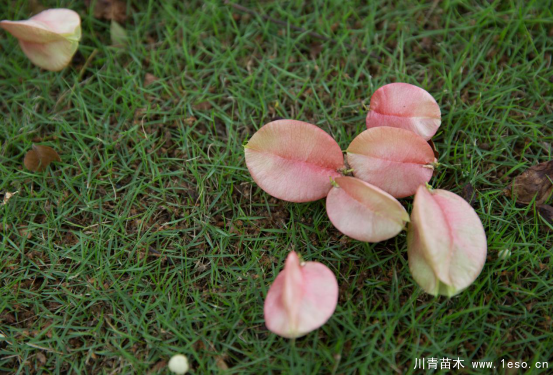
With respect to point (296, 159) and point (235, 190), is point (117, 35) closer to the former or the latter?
point (235, 190)

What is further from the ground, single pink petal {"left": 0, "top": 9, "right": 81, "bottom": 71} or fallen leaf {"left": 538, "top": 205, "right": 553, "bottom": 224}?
single pink petal {"left": 0, "top": 9, "right": 81, "bottom": 71}

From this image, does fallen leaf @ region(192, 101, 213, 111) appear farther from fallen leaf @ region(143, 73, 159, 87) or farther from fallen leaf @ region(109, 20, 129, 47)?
fallen leaf @ region(109, 20, 129, 47)

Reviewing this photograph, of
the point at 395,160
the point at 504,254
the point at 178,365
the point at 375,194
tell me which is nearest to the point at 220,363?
the point at 178,365

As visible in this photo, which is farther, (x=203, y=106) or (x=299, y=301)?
(x=203, y=106)

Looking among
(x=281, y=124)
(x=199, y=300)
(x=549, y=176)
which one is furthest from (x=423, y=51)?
(x=199, y=300)

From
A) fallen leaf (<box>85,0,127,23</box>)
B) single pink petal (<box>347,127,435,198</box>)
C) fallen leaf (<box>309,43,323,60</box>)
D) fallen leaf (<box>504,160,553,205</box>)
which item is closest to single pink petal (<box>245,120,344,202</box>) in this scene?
single pink petal (<box>347,127,435,198</box>)

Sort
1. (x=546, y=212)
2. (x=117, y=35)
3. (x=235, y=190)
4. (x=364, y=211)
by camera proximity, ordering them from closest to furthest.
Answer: (x=364, y=211), (x=546, y=212), (x=235, y=190), (x=117, y=35)

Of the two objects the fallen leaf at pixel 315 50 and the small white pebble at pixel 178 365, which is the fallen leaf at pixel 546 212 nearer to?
the fallen leaf at pixel 315 50
